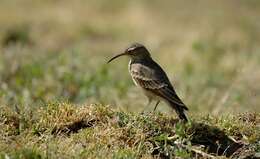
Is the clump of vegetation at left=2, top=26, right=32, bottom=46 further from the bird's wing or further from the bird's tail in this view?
the bird's tail

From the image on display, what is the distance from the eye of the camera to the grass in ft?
28.1

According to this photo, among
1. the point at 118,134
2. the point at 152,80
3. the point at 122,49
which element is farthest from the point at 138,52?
the point at 122,49

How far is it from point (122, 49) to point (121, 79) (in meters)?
6.06

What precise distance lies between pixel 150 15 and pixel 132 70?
1511 cm

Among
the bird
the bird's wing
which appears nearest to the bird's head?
the bird

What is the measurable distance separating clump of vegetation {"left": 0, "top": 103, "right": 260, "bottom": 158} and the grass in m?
0.01

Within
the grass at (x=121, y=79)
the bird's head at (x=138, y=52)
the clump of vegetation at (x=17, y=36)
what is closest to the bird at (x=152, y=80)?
the bird's head at (x=138, y=52)

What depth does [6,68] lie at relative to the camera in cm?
1502

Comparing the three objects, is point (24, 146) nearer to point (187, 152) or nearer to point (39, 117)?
point (39, 117)

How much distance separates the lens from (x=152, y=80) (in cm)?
949

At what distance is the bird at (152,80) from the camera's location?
9.19m

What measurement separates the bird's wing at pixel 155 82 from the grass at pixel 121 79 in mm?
252

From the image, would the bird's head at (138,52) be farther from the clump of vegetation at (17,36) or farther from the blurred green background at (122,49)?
the clump of vegetation at (17,36)

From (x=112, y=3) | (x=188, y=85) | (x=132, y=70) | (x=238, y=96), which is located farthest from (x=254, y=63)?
(x=112, y=3)
